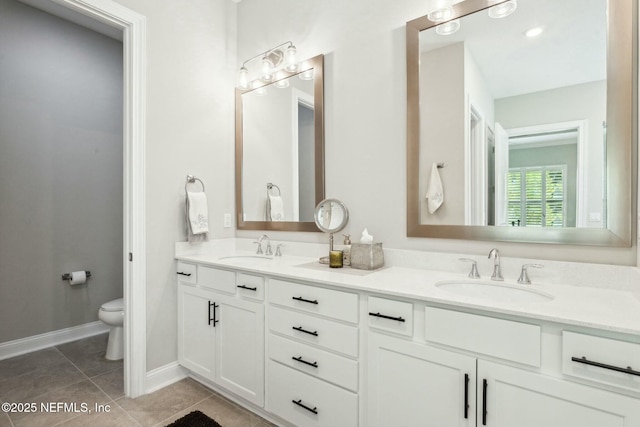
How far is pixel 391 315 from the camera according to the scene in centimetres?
126

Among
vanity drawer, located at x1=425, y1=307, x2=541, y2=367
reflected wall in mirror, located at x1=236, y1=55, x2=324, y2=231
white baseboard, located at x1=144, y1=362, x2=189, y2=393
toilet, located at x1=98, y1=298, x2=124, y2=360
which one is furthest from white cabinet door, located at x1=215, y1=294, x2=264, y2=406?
toilet, located at x1=98, y1=298, x2=124, y2=360

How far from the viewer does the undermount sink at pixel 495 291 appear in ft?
4.25

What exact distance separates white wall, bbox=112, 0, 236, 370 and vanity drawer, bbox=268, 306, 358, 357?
0.98m

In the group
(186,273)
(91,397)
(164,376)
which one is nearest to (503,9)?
(186,273)

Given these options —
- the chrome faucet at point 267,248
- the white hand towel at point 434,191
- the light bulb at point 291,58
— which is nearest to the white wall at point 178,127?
the chrome faucet at point 267,248

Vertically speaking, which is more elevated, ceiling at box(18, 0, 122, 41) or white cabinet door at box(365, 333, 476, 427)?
ceiling at box(18, 0, 122, 41)

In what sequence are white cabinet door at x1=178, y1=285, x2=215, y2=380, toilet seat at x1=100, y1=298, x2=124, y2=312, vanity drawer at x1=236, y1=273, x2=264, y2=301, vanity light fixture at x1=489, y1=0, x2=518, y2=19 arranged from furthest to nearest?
toilet seat at x1=100, y1=298, x2=124, y2=312, white cabinet door at x1=178, y1=285, x2=215, y2=380, vanity drawer at x1=236, y1=273, x2=264, y2=301, vanity light fixture at x1=489, y1=0, x2=518, y2=19

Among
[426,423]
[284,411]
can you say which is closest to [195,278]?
[284,411]

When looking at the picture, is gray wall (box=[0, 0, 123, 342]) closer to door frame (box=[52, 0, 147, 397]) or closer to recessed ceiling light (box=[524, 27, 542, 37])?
door frame (box=[52, 0, 147, 397])

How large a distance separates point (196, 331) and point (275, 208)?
991 mm

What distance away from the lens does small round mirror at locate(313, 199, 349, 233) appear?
6.50ft

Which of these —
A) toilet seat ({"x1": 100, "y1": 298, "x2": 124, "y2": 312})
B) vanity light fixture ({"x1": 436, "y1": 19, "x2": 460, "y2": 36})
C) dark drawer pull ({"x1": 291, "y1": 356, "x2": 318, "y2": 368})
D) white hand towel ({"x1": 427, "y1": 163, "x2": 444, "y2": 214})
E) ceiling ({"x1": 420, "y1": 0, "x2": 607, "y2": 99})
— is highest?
vanity light fixture ({"x1": 436, "y1": 19, "x2": 460, "y2": 36})

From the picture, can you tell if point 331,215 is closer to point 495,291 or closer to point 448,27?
point 495,291

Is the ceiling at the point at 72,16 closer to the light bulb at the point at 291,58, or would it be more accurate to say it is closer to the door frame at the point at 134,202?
the door frame at the point at 134,202
